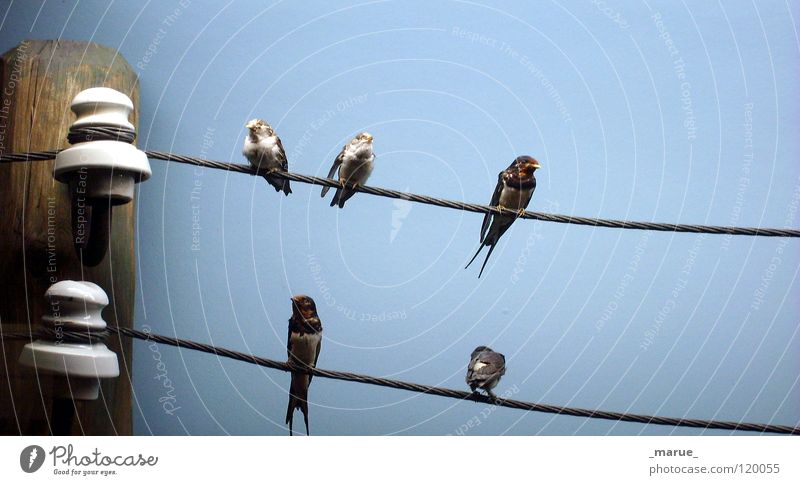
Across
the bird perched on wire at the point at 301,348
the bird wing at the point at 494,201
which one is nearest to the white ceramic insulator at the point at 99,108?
the bird perched on wire at the point at 301,348

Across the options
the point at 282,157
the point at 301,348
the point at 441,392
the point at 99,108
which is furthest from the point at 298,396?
the point at 99,108

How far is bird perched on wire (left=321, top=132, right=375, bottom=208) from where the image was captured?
0.95m

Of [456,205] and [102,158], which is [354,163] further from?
[102,158]

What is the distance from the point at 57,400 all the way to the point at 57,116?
305 millimetres

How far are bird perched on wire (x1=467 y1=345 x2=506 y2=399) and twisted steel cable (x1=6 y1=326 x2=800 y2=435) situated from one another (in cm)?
1

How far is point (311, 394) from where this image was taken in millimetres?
968

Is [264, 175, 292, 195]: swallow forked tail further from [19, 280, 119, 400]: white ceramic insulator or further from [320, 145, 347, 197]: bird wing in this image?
[19, 280, 119, 400]: white ceramic insulator
